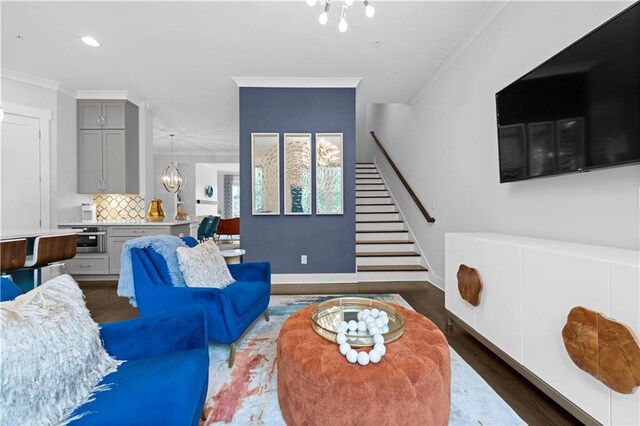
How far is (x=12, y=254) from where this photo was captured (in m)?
2.26

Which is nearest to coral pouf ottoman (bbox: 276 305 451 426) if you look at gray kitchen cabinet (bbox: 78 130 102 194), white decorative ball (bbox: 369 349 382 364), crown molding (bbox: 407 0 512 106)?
white decorative ball (bbox: 369 349 382 364)

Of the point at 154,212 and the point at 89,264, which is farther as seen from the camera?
the point at 154,212

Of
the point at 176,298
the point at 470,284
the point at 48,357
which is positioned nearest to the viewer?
the point at 48,357

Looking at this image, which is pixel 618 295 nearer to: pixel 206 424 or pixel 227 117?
pixel 206 424

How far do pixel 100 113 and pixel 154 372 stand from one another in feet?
16.9

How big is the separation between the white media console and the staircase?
6.54 feet

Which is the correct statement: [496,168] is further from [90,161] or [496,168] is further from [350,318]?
[90,161]

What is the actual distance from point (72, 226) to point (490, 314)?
5.68 metres

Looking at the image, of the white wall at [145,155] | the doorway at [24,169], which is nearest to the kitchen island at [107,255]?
the doorway at [24,169]

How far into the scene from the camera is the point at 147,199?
16.5 feet

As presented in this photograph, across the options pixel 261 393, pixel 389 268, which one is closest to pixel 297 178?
pixel 389 268

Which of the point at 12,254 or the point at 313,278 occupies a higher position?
the point at 12,254

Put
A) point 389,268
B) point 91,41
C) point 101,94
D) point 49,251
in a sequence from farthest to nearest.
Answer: point 101,94 < point 389,268 < point 91,41 < point 49,251

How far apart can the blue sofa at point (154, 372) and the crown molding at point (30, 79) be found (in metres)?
4.60
